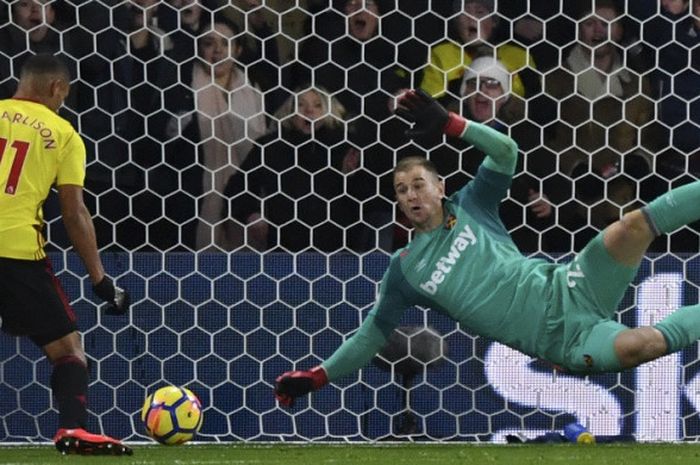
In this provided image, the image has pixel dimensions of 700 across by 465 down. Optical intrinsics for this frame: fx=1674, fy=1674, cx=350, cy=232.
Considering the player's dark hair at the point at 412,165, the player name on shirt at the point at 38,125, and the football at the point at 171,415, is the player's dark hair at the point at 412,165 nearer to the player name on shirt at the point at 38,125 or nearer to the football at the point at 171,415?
the football at the point at 171,415

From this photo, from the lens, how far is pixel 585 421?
270 inches

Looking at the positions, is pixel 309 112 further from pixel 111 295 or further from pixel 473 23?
pixel 111 295

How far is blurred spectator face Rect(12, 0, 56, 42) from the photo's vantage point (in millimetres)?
6875

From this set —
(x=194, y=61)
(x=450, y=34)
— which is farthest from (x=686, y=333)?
(x=194, y=61)

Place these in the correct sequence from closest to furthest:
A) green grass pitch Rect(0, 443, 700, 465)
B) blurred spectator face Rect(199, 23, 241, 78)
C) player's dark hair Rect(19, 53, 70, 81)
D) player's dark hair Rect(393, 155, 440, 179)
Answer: green grass pitch Rect(0, 443, 700, 465), player's dark hair Rect(19, 53, 70, 81), player's dark hair Rect(393, 155, 440, 179), blurred spectator face Rect(199, 23, 241, 78)

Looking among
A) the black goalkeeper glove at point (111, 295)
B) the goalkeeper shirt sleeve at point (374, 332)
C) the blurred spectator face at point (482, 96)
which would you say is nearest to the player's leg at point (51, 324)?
the black goalkeeper glove at point (111, 295)

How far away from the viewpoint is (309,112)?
6.85 m

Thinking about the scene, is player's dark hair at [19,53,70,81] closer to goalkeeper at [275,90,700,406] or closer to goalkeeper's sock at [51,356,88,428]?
goalkeeper's sock at [51,356,88,428]

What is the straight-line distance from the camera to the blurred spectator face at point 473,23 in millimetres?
6824

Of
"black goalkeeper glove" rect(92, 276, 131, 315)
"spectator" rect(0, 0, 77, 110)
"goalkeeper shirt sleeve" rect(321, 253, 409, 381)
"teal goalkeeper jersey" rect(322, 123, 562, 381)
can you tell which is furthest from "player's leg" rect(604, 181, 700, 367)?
"spectator" rect(0, 0, 77, 110)

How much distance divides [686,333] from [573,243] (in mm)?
1407

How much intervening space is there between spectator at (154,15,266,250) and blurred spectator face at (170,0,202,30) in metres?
0.06

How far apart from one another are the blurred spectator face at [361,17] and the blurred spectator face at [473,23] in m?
0.35

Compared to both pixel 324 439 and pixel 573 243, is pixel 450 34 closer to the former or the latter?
pixel 573 243
